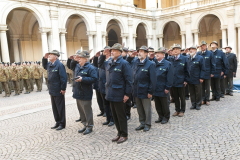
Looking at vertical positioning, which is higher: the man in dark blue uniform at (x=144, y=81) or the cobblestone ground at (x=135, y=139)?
the man in dark blue uniform at (x=144, y=81)

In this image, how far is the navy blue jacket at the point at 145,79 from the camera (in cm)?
482

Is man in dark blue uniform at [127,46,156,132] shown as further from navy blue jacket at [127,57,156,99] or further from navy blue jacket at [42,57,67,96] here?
navy blue jacket at [42,57,67,96]

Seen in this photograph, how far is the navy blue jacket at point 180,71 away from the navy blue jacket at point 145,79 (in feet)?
5.32

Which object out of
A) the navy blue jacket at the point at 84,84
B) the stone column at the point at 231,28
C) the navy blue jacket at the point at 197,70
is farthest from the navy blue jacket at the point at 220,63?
the stone column at the point at 231,28

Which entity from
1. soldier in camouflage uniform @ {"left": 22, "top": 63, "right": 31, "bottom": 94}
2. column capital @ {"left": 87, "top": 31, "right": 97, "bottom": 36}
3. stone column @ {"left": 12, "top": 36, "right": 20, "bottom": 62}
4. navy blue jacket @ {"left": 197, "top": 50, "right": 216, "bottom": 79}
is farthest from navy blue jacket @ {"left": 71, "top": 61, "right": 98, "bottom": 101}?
stone column @ {"left": 12, "top": 36, "right": 20, "bottom": 62}

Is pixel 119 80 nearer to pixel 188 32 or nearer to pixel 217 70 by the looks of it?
pixel 217 70

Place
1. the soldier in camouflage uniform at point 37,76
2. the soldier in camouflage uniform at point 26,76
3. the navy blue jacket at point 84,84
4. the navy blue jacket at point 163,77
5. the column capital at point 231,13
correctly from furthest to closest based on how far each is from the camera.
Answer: the column capital at point 231,13 < the soldier in camouflage uniform at point 37,76 < the soldier in camouflage uniform at point 26,76 < the navy blue jacket at point 163,77 < the navy blue jacket at point 84,84

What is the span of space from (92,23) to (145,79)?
16.7 meters

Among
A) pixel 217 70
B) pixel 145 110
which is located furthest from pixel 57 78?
pixel 217 70

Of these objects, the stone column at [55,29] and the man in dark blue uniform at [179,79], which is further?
the stone column at [55,29]

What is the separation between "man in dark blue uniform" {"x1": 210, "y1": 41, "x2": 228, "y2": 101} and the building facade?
13525 mm

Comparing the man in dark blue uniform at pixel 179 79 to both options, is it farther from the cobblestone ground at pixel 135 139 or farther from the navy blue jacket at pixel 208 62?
the navy blue jacket at pixel 208 62

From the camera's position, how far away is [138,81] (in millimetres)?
4980

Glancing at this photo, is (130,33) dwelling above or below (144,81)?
above
